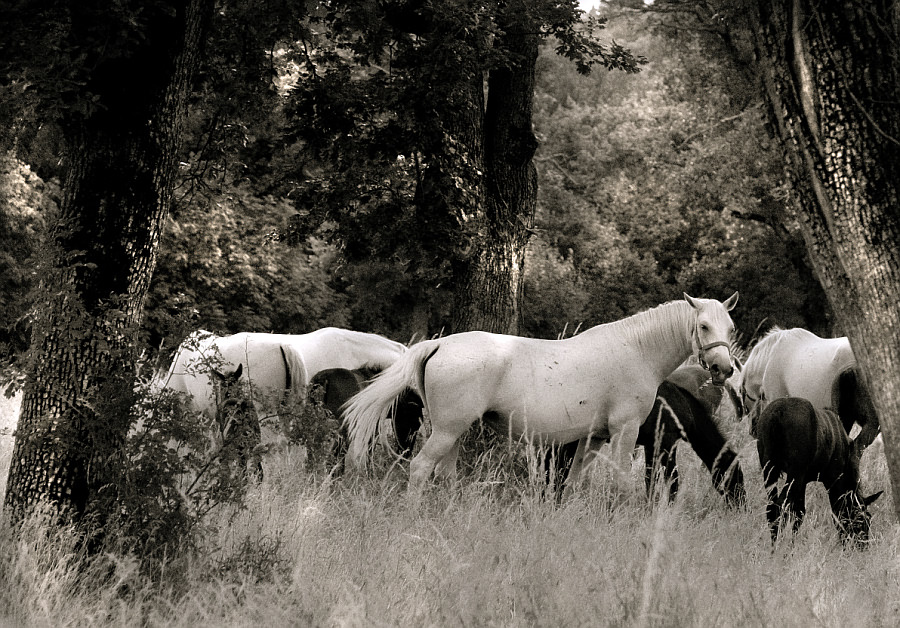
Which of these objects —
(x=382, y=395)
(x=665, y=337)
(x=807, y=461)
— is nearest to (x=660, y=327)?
(x=665, y=337)

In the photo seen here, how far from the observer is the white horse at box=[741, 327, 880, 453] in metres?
10.5

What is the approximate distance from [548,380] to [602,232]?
24147 millimetres

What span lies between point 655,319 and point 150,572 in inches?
193

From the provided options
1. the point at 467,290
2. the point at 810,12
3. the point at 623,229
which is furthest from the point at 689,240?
the point at 810,12

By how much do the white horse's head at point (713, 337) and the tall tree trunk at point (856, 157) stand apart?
3819 mm

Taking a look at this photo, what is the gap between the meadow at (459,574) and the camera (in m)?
4.40

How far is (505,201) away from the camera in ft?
35.6

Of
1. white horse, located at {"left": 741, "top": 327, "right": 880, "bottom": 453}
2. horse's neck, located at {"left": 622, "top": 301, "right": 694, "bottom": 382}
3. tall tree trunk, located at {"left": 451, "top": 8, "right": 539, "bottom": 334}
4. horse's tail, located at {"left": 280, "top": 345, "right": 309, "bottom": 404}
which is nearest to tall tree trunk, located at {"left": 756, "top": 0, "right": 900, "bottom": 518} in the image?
horse's neck, located at {"left": 622, "top": 301, "right": 694, "bottom": 382}

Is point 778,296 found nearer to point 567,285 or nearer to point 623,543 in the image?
point 567,285

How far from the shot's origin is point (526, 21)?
10.2 m

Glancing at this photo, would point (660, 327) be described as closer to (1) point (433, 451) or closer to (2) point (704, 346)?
(2) point (704, 346)

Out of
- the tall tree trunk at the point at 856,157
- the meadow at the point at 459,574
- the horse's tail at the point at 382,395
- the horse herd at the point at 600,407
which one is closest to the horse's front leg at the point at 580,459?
the horse herd at the point at 600,407

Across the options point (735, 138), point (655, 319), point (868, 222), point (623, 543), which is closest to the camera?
point (868, 222)

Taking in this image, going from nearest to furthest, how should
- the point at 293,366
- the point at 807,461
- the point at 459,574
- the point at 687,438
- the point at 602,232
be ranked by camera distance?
1. the point at 459,574
2. the point at 807,461
3. the point at 687,438
4. the point at 293,366
5. the point at 602,232
